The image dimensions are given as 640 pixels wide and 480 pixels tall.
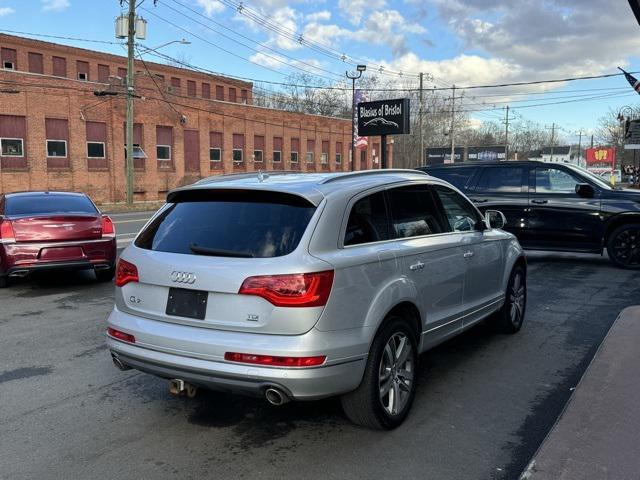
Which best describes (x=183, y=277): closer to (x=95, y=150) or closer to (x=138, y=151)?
(x=95, y=150)

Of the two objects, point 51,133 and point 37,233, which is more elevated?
point 51,133

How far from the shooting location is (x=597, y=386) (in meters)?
4.39

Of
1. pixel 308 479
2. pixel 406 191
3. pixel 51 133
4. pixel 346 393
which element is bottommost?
pixel 308 479

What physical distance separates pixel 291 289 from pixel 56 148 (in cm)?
3274

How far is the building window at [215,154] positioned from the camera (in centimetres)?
4187

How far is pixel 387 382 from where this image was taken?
394 centimetres

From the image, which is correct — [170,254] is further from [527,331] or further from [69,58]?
[69,58]

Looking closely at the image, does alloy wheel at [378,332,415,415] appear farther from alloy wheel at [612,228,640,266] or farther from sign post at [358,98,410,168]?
sign post at [358,98,410,168]

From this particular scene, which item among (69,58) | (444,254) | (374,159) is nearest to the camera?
(444,254)

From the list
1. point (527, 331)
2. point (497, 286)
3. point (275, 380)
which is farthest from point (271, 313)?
point (527, 331)

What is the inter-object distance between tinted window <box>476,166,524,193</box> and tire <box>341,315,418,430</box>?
8.00 metres

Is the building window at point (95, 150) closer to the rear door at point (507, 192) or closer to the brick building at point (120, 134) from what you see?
the brick building at point (120, 134)

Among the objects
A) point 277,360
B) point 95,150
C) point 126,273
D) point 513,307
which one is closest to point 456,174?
point 513,307

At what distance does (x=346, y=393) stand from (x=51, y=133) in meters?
32.7
